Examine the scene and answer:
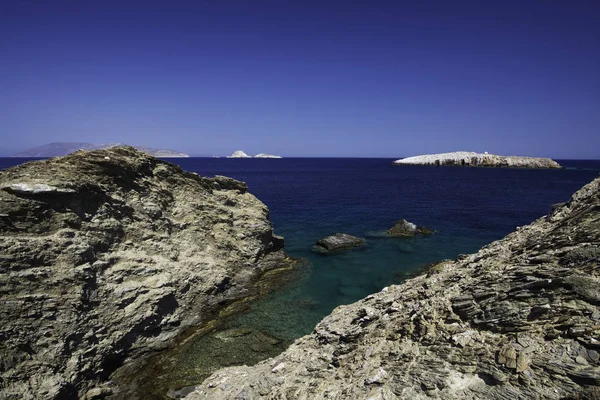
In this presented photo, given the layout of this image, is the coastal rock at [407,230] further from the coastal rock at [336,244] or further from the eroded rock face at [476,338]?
the eroded rock face at [476,338]

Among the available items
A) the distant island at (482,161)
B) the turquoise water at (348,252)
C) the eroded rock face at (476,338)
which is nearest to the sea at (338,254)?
the turquoise water at (348,252)

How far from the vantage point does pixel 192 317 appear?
19.6 meters

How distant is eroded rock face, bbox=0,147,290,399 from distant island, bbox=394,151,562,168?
174 meters

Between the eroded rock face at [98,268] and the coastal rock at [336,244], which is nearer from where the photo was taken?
the eroded rock face at [98,268]

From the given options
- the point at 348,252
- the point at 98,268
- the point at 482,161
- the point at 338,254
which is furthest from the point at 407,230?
the point at 482,161

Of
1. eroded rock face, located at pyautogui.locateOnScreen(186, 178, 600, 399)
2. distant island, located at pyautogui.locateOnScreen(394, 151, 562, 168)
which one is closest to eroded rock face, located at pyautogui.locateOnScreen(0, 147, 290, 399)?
eroded rock face, located at pyautogui.locateOnScreen(186, 178, 600, 399)

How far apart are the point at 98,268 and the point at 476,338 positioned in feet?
58.1

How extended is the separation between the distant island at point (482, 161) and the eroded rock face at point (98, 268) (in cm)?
17375

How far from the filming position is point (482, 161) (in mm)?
165250

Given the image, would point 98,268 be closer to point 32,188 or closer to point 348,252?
point 32,188

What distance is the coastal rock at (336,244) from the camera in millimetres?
33125

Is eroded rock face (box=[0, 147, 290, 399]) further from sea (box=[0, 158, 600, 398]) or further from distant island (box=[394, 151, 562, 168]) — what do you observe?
distant island (box=[394, 151, 562, 168])

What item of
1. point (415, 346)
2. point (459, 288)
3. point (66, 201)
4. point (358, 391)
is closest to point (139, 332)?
point (66, 201)

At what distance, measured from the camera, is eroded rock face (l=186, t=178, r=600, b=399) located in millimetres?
8336
